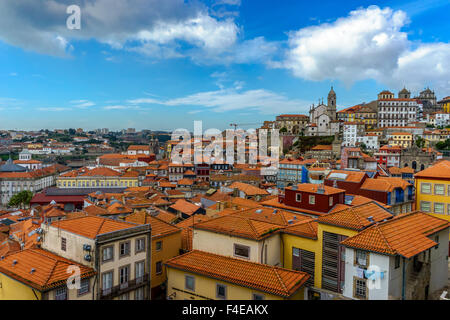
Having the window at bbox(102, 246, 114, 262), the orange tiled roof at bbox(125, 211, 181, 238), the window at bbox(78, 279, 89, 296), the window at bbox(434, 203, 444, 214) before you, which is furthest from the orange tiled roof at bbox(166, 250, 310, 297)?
the window at bbox(434, 203, 444, 214)

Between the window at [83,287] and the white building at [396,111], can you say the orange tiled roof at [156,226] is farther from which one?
the white building at [396,111]

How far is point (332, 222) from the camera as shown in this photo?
14281mm

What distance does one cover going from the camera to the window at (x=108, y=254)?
1480 centimetres

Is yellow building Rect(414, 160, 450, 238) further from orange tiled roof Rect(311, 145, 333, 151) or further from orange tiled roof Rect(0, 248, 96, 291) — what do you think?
orange tiled roof Rect(311, 145, 333, 151)

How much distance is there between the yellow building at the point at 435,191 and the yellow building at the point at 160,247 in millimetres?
18742

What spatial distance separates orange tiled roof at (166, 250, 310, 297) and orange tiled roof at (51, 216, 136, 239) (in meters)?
3.56

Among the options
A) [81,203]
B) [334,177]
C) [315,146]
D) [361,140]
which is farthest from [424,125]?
[81,203]

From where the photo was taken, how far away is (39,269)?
13.7 m

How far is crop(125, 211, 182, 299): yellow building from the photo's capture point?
1758 centimetres

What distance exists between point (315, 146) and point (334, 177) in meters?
67.1

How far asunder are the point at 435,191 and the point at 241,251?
17.5m

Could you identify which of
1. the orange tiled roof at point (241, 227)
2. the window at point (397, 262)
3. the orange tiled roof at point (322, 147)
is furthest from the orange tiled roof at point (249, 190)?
the orange tiled roof at point (322, 147)
